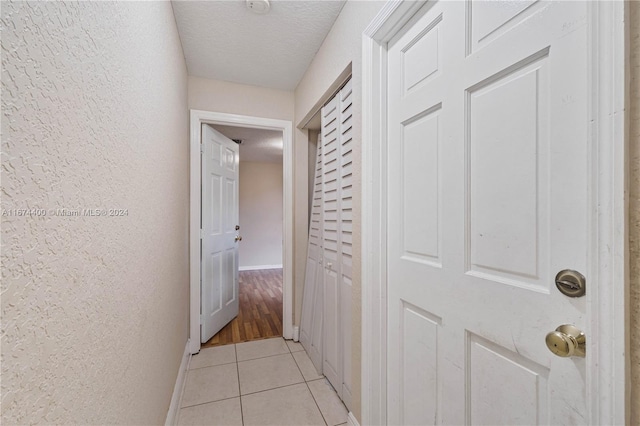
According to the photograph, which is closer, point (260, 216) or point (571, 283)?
point (571, 283)

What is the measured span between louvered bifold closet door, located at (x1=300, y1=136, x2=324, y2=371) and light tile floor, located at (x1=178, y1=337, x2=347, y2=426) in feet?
0.38

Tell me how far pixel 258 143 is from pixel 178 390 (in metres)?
3.38

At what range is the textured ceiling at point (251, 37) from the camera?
150 cm

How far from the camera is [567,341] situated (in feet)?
1.86

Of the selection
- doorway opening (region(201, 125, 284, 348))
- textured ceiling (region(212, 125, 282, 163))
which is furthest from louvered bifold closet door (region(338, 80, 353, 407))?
doorway opening (region(201, 125, 284, 348))

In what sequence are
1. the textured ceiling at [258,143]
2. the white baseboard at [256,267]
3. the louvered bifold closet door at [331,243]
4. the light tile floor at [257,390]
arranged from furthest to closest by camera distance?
the white baseboard at [256,267] < the textured ceiling at [258,143] < the louvered bifold closet door at [331,243] < the light tile floor at [257,390]

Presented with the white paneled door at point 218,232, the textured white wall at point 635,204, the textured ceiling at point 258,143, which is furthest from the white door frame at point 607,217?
the textured ceiling at point 258,143

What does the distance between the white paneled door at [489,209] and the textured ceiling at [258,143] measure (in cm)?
244

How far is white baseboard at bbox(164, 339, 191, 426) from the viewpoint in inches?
55.8

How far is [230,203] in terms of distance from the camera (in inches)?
109

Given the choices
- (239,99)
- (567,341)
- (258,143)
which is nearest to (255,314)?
(239,99)

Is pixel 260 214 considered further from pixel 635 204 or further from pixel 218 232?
pixel 635 204

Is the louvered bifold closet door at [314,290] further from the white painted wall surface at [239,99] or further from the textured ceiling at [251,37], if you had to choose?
the textured ceiling at [251,37]

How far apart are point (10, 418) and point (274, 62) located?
7.15 feet
